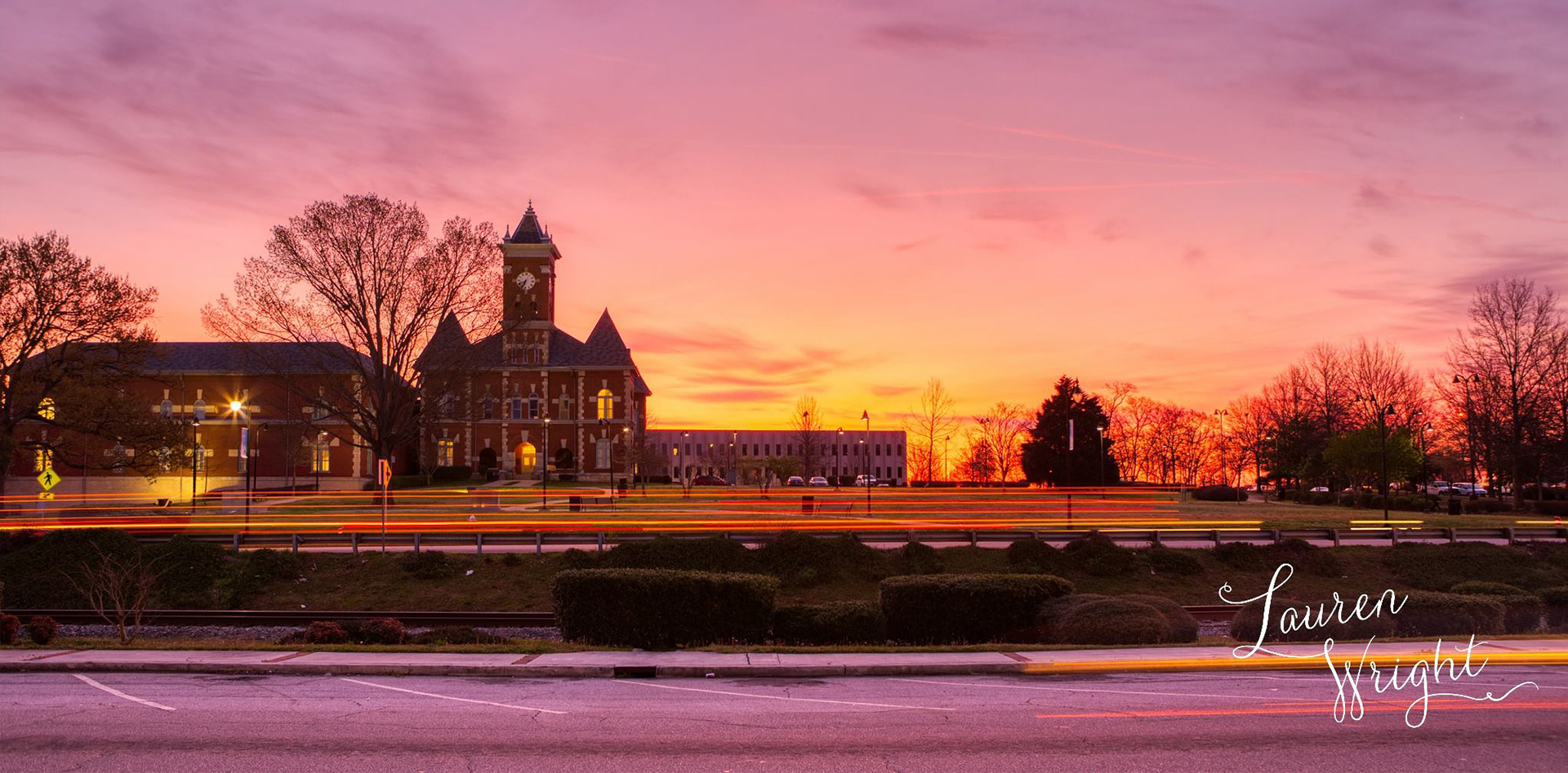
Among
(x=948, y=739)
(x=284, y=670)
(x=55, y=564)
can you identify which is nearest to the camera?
(x=948, y=739)

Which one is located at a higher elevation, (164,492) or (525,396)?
(525,396)

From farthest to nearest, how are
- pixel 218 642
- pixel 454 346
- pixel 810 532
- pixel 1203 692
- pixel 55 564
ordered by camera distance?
pixel 454 346 → pixel 810 532 → pixel 55 564 → pixel 218 642 → pixel 1203 692

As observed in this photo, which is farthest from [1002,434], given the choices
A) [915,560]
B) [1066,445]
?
[915,560]

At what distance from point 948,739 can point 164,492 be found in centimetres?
7413

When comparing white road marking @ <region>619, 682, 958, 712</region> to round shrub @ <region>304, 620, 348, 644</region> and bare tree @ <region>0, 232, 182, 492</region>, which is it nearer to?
round shrub @ <region>304, 620, 348, 644</region>

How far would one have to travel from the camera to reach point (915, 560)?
116 feet

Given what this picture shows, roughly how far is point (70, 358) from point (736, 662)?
51603mm

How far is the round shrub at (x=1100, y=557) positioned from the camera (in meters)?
35.1

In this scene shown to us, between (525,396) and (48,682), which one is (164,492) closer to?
(525,396)

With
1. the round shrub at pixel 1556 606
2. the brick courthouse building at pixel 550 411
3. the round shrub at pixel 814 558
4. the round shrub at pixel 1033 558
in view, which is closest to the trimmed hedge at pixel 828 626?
the round shrub at pixel 814 558

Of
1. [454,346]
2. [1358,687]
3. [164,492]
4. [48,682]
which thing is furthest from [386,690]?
[164,492]

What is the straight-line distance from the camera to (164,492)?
69312 millimetres

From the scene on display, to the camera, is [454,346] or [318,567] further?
[454,346]

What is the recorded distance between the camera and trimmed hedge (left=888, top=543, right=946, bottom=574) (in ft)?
113
